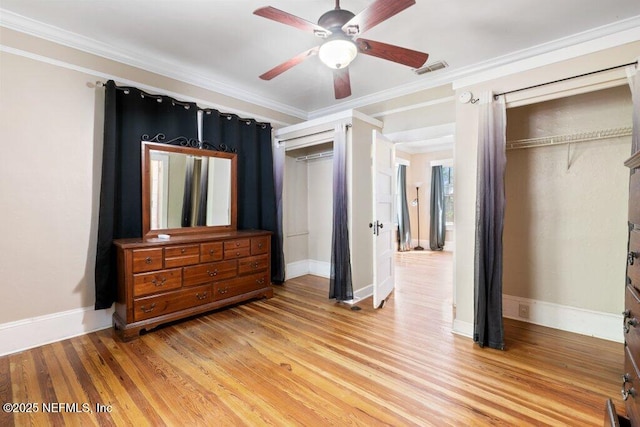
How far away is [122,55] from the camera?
9.64ft

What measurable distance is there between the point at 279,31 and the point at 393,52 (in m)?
1.20

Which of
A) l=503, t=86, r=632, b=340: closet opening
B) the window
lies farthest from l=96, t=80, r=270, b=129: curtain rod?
the window

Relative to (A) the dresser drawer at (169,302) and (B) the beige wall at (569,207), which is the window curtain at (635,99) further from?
(A) the dresser drawer at (169,302)

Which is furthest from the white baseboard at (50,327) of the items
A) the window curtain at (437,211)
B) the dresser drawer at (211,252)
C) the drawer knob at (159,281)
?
the window curtain at (437,211)

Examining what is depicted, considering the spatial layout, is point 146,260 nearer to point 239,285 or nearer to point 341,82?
point 239,285

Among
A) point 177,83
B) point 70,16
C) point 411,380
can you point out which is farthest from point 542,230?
point 70,16

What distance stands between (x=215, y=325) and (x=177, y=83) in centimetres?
278

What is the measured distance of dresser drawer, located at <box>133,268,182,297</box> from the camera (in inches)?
104

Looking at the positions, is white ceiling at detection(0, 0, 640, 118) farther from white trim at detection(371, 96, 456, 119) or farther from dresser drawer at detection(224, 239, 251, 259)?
dresser drawer at detection(224, 239, 251, 259)

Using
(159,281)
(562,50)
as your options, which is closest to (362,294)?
(159,281)

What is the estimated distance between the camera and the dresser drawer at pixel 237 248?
3289 millimetres

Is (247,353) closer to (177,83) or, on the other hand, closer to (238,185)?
(238,185)

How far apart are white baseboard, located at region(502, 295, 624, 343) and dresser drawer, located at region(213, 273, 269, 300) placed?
2.82 metres

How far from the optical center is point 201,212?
3547 mm
